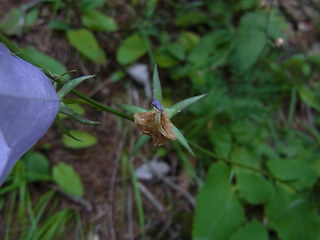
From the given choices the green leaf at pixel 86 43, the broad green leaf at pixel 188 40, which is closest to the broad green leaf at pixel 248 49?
the broad green leaf at pixel 188 40

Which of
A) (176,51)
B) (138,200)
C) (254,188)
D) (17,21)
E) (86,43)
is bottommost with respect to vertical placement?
(138,200)

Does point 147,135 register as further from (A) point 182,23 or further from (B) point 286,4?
(B) point 286,4

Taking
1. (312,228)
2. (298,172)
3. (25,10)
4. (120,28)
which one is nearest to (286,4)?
(120,28)

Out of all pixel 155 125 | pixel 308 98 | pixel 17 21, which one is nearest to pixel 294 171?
pixel 308 98

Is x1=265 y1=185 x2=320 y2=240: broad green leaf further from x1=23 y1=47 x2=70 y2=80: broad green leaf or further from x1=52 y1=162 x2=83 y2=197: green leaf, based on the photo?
x1=23 y1=47 x2=70 y2=80: broad green leaf

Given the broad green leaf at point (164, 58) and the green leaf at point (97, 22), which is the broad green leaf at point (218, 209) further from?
the green leaf at point (97, 22)

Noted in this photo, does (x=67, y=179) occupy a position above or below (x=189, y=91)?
below

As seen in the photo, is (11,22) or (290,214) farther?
(11,22)

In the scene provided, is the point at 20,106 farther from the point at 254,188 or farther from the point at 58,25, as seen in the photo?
the point at 58,25
